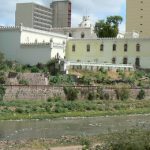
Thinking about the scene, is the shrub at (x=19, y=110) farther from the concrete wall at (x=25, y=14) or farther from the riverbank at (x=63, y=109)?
the concrete wall at (x=25, y=14)

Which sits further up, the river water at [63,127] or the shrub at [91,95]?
the shrub at [91,95]

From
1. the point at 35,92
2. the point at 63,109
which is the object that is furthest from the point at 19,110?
the point at 35,92

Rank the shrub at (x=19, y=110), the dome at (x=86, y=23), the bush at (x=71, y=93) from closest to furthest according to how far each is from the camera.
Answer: the shrub at (x=19, y=110) < the bush at (x=71, y=93) < the dome at (x=86, y=23)

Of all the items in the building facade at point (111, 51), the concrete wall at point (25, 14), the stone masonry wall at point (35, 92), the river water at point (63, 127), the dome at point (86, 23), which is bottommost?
the river water at point (63, 127)

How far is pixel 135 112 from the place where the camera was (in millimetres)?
48188

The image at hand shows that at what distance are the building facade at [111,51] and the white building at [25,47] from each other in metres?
8.01

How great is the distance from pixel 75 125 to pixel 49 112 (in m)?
6.79

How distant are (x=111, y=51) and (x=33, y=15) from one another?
63.7 meters

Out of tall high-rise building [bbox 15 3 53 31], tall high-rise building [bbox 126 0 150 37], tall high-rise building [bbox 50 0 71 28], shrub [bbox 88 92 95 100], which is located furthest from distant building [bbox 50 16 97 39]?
tall high-rise building [bbox 50 0 71 28]

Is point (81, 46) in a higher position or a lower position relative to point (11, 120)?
higher

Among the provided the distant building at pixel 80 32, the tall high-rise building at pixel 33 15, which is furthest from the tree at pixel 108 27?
the tall high-rise building at pixel 33 15

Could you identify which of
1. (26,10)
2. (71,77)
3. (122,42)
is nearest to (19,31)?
(71,77)

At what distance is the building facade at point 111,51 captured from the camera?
74312 mm

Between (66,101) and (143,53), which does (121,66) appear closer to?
(143,53)
